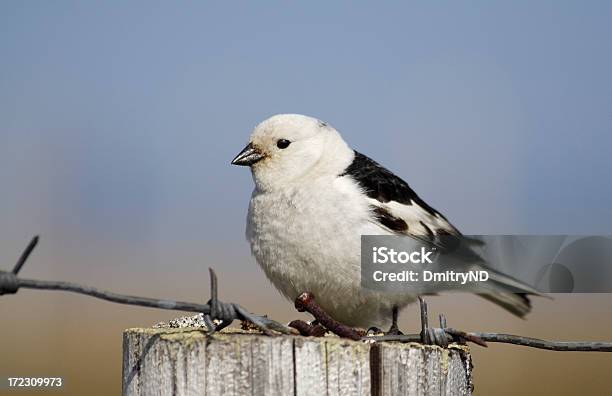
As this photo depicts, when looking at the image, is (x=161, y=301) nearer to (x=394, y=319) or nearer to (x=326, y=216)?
(x=326, y=216)

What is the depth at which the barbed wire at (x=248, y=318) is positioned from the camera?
2.53 metres

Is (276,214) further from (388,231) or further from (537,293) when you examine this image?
(537,293)

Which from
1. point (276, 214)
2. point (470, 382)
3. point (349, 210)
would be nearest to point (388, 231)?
point (349, 210)

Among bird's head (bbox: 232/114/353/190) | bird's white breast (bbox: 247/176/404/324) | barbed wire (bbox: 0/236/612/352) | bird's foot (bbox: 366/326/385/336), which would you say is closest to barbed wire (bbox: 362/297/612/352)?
barbed wire (bbox: 0/236/612/352)

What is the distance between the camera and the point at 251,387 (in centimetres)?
256

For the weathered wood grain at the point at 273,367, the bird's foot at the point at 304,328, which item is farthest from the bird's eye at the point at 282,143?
the weathered wood grain at the point at 273,367

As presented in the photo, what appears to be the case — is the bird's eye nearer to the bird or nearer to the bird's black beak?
the bird

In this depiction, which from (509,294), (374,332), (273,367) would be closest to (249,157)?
(374,332)

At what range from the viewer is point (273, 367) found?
101 inches

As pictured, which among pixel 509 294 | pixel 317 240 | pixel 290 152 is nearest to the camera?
pixel 317 240

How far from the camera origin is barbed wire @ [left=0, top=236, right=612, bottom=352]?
8.29ft

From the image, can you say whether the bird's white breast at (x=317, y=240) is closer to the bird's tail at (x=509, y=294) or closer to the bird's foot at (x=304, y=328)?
the bird's tail at (x=509, y=294)

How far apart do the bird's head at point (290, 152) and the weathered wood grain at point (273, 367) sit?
2.35m

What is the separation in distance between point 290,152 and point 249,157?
0.80ft
